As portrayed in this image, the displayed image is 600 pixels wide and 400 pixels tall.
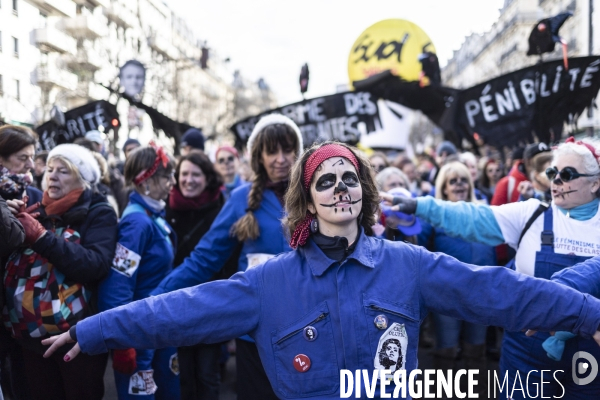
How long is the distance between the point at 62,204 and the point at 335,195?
1.85 meters

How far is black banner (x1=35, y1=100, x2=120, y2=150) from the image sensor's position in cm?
760

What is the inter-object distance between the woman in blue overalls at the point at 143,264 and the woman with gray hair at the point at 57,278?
0.10 m

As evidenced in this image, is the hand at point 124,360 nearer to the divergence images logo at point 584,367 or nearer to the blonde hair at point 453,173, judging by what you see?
the divergence images logo at point 584,367

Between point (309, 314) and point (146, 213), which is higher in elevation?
point (146, 213)

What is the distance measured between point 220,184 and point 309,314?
8.78 feet

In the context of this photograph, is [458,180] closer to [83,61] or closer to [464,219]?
[464,219]

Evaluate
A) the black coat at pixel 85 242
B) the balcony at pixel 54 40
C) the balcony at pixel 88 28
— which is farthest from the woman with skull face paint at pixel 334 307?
the balcony at pixel 88 28

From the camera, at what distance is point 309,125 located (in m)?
6.92

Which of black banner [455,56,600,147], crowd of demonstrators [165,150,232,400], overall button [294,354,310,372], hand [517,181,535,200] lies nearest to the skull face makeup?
overall button [294,354,310,372]

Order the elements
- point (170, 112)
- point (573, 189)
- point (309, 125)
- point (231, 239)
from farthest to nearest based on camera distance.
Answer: point (170, 112), point (309, 125), point (231, 239), point (573, 189)

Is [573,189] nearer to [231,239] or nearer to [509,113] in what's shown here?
[231,239]

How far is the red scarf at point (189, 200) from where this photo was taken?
13.9 feet

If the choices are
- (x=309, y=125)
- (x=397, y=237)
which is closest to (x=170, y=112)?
(x=309, y=125)

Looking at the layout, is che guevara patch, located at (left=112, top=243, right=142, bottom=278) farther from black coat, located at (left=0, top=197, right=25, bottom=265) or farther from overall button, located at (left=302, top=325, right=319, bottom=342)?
overall button, located at (left=302, top=325, right=319, bottom=342)
